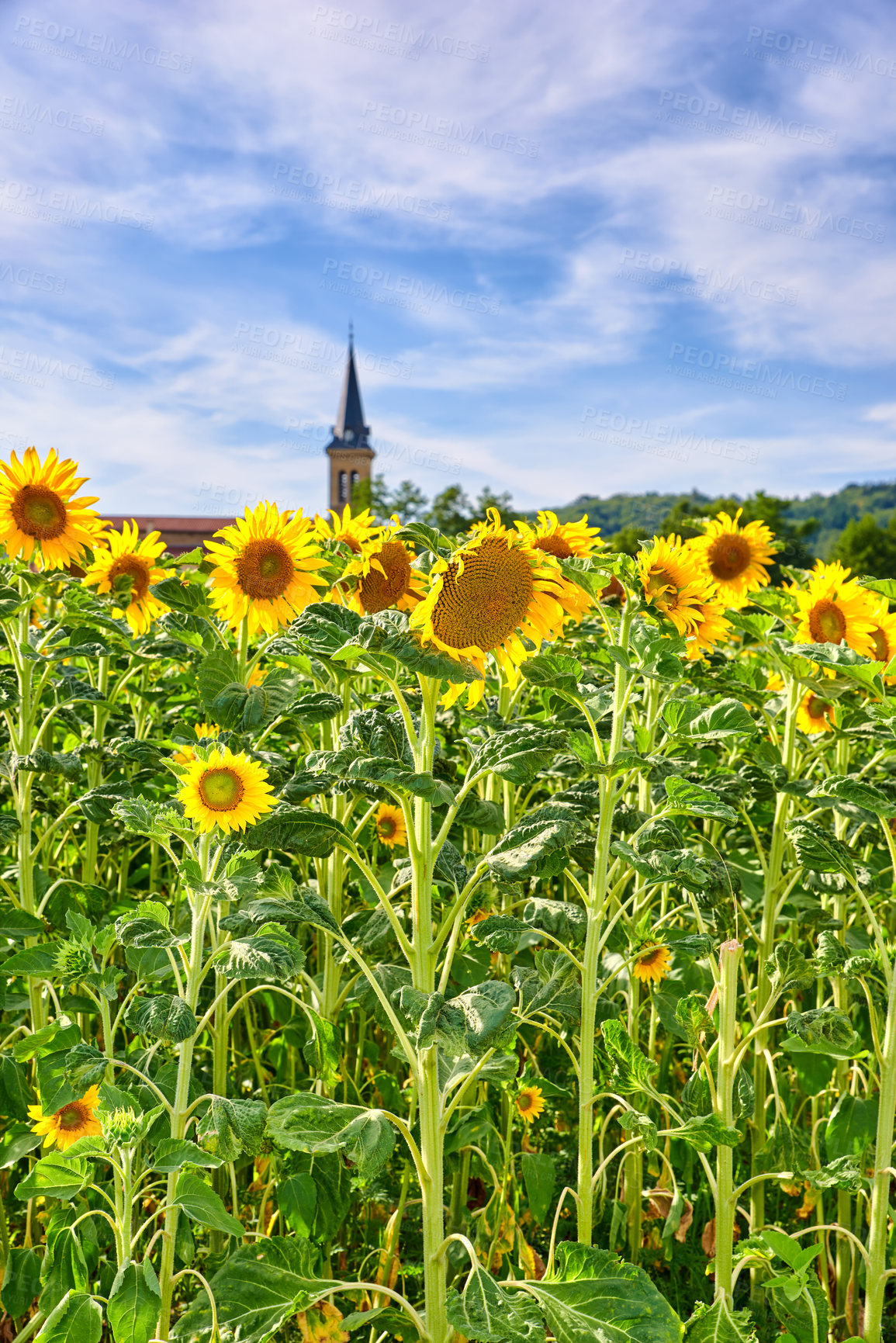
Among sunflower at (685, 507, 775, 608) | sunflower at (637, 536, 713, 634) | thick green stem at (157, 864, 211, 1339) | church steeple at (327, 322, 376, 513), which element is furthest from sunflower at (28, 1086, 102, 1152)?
church steeple at (327, 322, 376, 513)

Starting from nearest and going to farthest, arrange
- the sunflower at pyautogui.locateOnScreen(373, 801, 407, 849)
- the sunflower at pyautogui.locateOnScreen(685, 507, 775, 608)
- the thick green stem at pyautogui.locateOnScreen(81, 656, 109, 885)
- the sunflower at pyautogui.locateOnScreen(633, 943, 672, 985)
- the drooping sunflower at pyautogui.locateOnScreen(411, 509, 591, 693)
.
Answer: the drooping sunflower at pyautogui.locateOnScreen(411, 509, 591, 693), the sunflower at pyautogui.locateOnScreen(633, 943, 672, 985), the sunflower at pyautogui.locateOnScreen(373, 801, 407, 849), the thick green stem at pyautogui.locateOnScreen(81, 656, 109, 885), the sunflower at pyautogui.locateOnScreen(685, 507, 775, 608)

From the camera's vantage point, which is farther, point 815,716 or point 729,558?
point 729,558

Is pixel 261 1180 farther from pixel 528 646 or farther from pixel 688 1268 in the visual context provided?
pixel 528 646

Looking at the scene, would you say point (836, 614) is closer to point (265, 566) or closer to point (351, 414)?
point (265, 566)

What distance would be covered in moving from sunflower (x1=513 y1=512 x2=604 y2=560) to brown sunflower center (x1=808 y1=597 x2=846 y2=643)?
0.64 m

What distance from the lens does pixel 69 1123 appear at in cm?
196

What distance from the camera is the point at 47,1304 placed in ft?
5.53

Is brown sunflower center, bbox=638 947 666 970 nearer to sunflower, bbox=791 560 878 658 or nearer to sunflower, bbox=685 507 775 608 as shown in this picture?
sunflower, bbox=791 560 878 658

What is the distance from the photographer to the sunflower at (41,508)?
2.48 meters

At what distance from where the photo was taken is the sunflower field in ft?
5.17

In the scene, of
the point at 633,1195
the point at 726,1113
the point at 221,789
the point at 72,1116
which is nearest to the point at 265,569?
the point at 221,789

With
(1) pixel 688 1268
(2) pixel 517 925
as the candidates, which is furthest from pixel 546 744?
(1) pixel 688 1268

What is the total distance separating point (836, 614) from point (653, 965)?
1022 millimetres

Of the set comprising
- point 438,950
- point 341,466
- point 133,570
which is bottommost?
point 438,950
